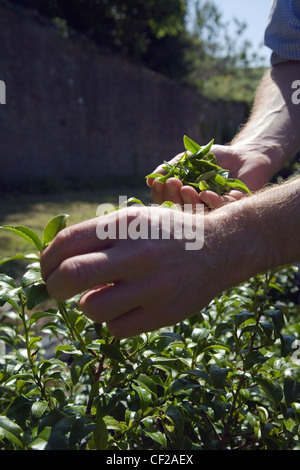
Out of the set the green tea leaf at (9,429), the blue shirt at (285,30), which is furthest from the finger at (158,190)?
the blue shirt at (285,30)

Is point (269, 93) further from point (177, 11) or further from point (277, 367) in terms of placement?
point (177, 11)

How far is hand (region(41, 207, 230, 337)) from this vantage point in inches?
31.6

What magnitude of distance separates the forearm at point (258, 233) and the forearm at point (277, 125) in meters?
0.78

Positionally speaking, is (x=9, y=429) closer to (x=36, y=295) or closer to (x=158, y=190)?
(x=36, y=295)

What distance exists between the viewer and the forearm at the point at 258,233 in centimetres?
98

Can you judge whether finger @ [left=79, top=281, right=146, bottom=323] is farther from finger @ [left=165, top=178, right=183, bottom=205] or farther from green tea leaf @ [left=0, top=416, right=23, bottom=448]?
finger @ [left=165, top=178, right=183, bottom=205]

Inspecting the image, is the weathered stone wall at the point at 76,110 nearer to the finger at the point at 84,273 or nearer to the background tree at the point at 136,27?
the background tree at the point at 136,27

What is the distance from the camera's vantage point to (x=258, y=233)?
1.03 metres

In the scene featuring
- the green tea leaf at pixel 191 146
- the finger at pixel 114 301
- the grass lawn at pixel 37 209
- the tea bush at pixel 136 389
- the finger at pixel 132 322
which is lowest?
the grass lawn at pixel 37 209

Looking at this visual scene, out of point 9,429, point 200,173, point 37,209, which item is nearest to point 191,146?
point 200,173

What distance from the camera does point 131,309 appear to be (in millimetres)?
845

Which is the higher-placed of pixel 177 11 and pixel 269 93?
pixel 177 11

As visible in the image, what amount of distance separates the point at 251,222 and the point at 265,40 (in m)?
1.57
